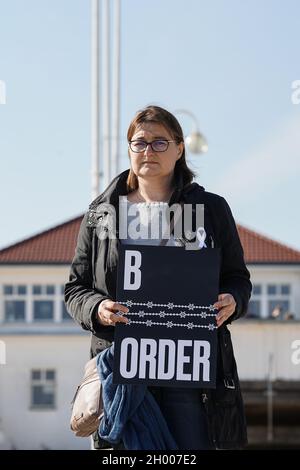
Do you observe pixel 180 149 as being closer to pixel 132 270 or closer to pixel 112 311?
pixel 132 270

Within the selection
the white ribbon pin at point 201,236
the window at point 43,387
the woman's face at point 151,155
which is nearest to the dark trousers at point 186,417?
the white ribbon pin at point 201,236

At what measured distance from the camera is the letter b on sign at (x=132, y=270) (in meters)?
3.96

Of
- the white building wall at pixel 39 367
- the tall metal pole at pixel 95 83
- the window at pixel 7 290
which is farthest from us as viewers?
the window at pixel 7 290

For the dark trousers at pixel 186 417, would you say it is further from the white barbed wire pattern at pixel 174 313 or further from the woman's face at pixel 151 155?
the woman's face at pixel 151 155

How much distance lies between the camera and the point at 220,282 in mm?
4172

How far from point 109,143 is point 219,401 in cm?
1526

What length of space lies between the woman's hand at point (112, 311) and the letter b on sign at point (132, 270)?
70mm

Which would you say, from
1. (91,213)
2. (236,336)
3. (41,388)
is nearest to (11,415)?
(41,388)

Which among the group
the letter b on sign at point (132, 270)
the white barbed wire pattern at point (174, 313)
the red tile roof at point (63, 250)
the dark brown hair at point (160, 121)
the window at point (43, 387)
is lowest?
the window at point (43, 387)

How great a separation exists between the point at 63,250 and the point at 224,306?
43.4 m

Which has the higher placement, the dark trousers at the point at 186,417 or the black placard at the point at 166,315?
the black placard at the point at 166,315

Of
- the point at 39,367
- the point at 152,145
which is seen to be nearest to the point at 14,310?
the point at 39,367

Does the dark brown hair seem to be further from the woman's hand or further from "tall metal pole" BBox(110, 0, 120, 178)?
"tall metal pole" BBox(110, 0, 120, 178)

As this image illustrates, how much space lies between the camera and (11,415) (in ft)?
142
